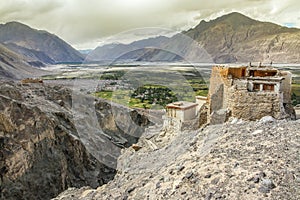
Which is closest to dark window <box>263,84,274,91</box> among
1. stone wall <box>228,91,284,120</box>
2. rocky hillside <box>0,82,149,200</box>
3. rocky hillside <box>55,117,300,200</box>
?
stone wall <box>228,91,284,120</box>

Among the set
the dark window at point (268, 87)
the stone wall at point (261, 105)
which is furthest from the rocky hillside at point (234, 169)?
the dark window at point (268, 87)

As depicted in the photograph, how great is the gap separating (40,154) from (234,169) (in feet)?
63.8

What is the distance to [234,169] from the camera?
7410mm

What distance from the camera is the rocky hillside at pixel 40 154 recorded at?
71.1 ft

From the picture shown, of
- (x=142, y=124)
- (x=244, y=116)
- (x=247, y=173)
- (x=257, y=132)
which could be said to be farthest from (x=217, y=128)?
(x=142, y=124)

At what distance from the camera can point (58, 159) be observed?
25.1 metres

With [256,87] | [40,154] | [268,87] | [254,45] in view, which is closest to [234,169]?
[256,87]

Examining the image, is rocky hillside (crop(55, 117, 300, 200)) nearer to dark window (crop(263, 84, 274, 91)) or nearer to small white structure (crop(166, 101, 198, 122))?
dark window (crop(263, 84, 274, 91))

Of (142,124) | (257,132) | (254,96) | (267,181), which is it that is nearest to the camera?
(267,181)

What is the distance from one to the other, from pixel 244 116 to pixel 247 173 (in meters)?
6.18

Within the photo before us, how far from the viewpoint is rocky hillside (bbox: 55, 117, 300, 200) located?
678 centimetres

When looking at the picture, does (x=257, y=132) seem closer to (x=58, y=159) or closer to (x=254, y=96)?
(x=254, y=96)

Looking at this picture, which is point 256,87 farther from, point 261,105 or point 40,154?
point 40,154

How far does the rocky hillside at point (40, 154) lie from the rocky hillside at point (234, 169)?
520 inches
